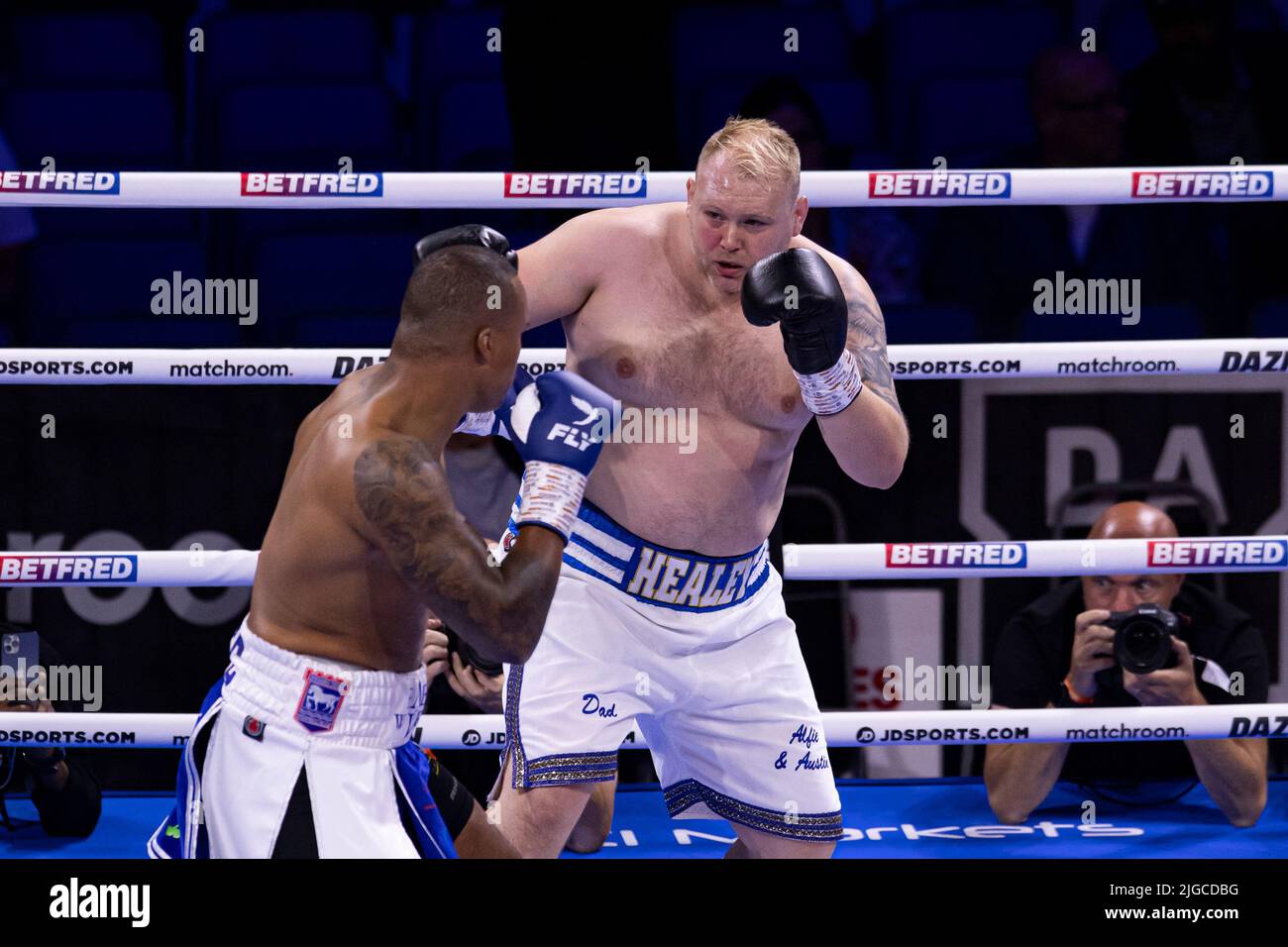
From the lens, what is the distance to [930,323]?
450cm

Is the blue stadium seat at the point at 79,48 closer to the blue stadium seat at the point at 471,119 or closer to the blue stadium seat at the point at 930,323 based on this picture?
the blue stadium seat at the point at 471,119

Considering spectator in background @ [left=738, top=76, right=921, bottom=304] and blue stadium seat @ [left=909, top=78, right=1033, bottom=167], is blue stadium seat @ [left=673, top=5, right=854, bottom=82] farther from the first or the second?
spectator in background @ [left=738, top=76, right=921, bottom=304]

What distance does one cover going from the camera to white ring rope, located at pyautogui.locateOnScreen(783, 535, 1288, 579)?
3303 millimetres

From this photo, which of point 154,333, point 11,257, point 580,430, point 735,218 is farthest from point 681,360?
point 11,257

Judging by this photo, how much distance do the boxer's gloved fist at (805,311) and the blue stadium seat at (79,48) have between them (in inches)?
145

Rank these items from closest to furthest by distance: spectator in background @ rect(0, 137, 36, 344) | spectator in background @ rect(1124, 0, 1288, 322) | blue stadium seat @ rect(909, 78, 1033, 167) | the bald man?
the bald man < spectator in background @ rect(0, 137, 36, 344) < spectator in background @ rect(1124, 0, 1288, 322) < blue stadium seat @ rect(909, 78, 1033, 167)

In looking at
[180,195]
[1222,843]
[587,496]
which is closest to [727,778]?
[587,496]

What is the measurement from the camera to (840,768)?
166 inches

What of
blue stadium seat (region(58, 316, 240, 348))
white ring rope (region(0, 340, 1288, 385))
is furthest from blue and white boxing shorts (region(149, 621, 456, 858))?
blue stadium seat (region(58, 316, 240, 348))

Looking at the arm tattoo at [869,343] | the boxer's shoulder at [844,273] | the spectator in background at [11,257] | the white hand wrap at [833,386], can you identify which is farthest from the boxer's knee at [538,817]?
the spectator in background at [11,257]

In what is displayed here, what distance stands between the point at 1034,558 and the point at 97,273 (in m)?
3.05

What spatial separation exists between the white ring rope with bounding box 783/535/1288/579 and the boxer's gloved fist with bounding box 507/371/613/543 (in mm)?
834
